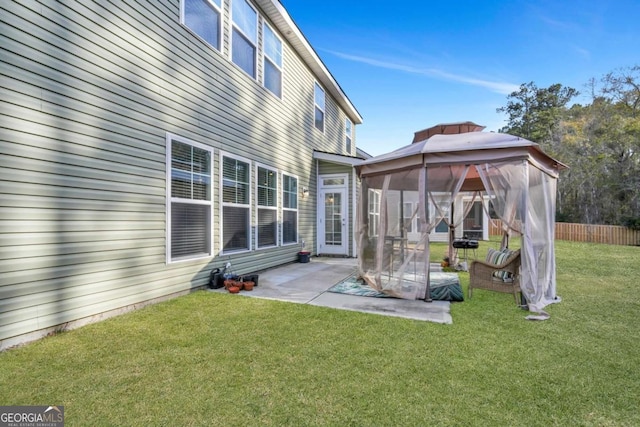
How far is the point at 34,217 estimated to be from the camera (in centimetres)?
295

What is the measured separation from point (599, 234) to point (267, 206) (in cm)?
1689

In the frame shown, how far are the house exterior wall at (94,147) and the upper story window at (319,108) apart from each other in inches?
192

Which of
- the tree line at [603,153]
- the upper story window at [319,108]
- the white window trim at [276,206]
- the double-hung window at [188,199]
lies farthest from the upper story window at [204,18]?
the tree line at [603,153]

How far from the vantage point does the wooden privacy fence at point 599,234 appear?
1411cm

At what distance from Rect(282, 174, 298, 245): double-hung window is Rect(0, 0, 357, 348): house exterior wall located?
2.51 m

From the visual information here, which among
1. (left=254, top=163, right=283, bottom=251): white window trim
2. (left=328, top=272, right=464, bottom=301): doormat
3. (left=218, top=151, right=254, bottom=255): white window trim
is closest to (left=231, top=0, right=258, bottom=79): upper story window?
(left=218, top=151, right=254, bottom=255): white window trim

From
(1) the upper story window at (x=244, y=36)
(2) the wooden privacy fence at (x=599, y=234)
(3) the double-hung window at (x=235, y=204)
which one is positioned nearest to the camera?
(3) the double-hung window at (x=235, y=204)

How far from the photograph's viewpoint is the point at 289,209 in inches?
319

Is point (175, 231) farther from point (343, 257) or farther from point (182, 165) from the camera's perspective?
point (343, 257)

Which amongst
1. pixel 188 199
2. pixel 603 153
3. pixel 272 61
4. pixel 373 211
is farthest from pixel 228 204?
pixel 603 153

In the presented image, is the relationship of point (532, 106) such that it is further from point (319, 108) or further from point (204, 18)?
point (204, 18)

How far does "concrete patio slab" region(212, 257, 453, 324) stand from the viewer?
13.7ft

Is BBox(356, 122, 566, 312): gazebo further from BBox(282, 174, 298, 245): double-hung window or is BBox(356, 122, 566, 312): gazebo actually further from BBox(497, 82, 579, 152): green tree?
BBox(497, 82, 579, 152): green tree

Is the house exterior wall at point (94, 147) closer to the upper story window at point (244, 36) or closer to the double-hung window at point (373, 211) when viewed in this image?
the upper story window at point (244, 36)
